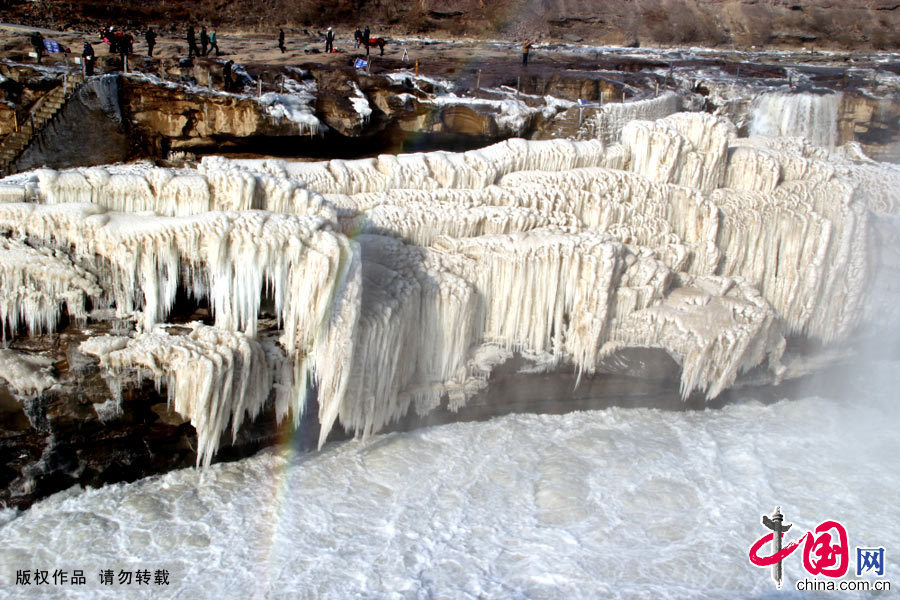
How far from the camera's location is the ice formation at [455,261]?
662cm

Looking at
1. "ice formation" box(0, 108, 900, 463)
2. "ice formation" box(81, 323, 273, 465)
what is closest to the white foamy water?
"ice formation" box(0, 108, 900, 463)

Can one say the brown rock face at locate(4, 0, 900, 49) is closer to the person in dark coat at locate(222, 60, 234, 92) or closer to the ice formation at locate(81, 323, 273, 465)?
the person in dark coat at locate(222, 60, 234, 92)

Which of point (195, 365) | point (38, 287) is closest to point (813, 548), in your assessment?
point (195, 365)

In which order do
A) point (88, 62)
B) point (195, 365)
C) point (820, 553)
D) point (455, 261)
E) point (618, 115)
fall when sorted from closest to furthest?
point (195, 365), point (820, 553), point (455, 261), point (618, 115), point (88, 62)

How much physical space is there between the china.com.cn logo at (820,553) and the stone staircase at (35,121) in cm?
1161

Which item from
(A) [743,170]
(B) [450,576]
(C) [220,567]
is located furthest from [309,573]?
(A) [743,170]

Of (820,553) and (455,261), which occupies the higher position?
(455,261)

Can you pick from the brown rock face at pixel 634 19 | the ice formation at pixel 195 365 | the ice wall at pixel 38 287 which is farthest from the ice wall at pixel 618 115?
the brown rock face at pixel 634 19

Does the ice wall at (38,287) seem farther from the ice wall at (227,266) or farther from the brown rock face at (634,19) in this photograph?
the brown rock face at (634,19)

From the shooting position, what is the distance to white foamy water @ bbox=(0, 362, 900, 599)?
629 centimetres

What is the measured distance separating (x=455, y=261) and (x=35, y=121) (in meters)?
7.88

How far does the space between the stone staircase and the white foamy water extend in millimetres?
6767

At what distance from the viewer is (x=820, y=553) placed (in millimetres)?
6965

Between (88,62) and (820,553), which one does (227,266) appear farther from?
(88,62)
